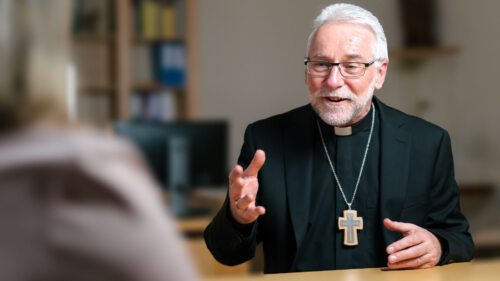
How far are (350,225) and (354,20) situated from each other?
0.60 m

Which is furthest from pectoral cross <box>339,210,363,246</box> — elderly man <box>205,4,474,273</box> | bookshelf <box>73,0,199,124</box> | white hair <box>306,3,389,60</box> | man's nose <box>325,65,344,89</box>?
bookshelf <box>73,0,199,124</box>

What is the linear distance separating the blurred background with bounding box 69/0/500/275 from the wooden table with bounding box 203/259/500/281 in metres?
3.63

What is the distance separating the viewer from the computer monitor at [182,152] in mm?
4168

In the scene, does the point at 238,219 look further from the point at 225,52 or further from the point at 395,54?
the point at 225,52

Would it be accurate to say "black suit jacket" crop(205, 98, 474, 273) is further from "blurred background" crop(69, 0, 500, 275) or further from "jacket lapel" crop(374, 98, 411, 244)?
"blurred background" crop(69, 0, 500, 275)

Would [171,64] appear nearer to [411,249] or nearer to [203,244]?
[203,244]

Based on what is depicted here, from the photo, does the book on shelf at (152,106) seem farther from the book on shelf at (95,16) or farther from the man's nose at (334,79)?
the man's nose at (334,79)

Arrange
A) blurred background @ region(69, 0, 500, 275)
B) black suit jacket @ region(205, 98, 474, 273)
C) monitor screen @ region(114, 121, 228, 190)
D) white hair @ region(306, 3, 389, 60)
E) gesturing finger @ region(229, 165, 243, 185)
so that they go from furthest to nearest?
blurred background @ region(69, 0, 500, 275), monitor screen @ region(114, 121, 228, 190), white hair @ region(306, 3, 389, 60), black suit jacket @ region(205, 98, 474, 273), gesturing finger @ region(229, 165, 243, 185)

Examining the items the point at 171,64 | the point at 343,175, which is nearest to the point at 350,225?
the point at 343,175

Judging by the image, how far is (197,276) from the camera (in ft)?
2.61

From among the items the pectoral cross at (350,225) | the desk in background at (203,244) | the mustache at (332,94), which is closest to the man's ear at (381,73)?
the mustache at (332,94)

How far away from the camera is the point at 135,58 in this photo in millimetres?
6680

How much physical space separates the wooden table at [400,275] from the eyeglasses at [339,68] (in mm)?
604

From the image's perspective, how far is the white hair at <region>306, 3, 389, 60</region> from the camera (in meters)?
2.39
